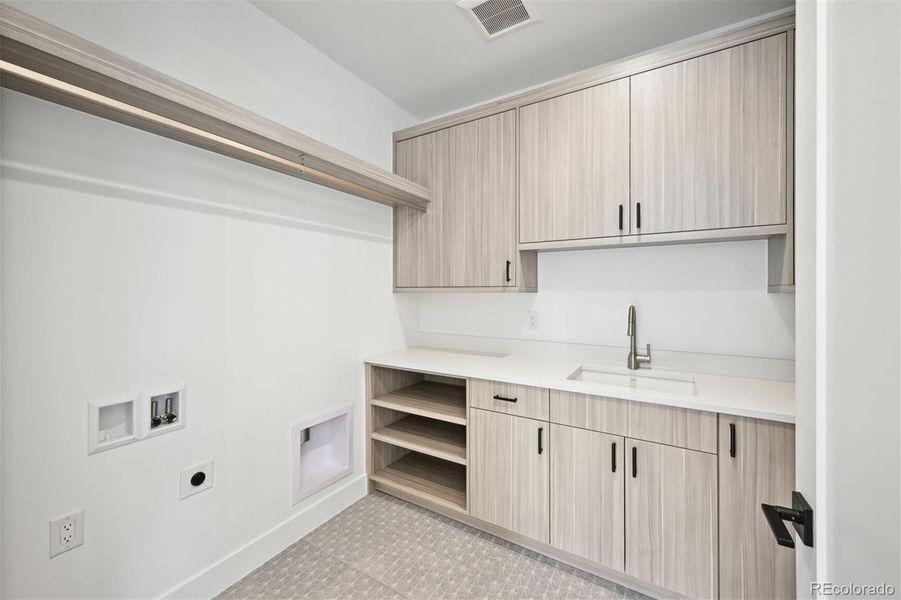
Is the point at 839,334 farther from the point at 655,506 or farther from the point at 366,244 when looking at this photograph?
the point at 366,244

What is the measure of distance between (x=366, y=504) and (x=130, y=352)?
4.97 ft

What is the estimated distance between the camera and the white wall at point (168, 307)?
3.70ft

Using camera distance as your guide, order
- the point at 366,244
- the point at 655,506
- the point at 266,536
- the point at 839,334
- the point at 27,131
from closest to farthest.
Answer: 1. the point at 839,334
2. the point at 27,131
3. the point at 655,506
4. the point at 266,536
5. the point at 366,244

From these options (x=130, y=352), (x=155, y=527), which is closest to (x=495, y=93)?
(x=130, y=352)

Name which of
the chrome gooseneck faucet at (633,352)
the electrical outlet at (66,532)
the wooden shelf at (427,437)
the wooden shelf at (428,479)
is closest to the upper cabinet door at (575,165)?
the chrome gooseneck faucet at (633,352)

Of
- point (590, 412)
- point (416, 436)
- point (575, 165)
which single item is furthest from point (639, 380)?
point (416, 436)

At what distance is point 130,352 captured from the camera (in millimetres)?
1330

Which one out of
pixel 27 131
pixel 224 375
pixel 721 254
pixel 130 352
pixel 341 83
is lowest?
pixel 224 375

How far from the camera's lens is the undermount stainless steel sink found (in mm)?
1859

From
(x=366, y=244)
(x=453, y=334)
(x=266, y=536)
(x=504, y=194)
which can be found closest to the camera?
(x=266, y=536)

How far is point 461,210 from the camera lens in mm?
2268

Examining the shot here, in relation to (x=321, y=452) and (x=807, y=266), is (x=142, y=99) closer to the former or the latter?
(x=807, y=266)

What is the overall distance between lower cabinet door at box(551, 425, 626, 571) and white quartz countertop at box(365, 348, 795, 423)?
208mm

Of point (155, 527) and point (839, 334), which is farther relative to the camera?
point (155, 527)
